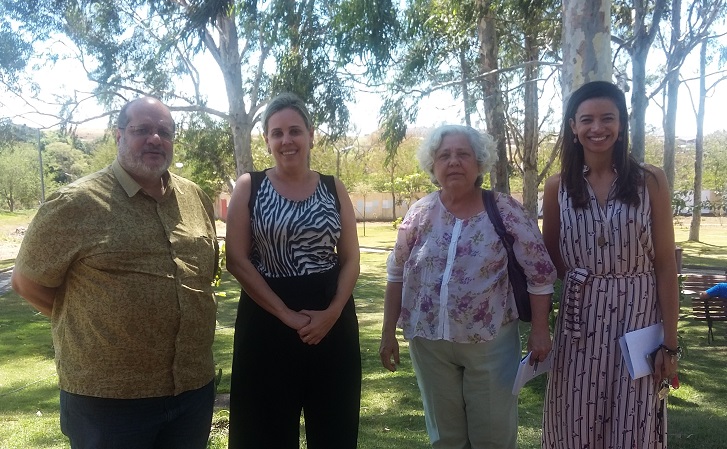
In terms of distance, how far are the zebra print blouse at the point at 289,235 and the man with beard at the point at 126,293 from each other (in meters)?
0.27

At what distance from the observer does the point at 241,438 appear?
2.61 meters

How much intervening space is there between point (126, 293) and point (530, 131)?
51.1 ft

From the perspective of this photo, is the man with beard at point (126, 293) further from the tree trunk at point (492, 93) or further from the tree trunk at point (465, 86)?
the tree trunk at point (465, 86)

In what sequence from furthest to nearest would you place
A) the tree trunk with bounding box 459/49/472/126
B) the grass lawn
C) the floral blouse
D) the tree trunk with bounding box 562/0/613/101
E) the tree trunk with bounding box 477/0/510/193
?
the tree trunk with bounding box 459/49/472/126
the tree trunk with bounding box 477/0/510/193
the tree trunk with bounding box 562/0/613/101
the grass lawn
the floral blouse

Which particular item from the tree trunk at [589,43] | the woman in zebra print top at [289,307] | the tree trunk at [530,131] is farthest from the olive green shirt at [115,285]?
the tree trunk at [530,131]

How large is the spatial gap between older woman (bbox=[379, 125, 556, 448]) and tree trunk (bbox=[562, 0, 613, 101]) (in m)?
2.51

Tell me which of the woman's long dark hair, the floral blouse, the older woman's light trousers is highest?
the woman's long dark hair

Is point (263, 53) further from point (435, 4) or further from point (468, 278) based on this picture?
point (468, 278)

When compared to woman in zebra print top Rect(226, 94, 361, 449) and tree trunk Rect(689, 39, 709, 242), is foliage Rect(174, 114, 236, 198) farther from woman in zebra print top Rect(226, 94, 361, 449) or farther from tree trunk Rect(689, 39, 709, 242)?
woman in zebra print top Rect(226, 94, 361, 449)

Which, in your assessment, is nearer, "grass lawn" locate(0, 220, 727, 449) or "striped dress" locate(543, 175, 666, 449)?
"striped dress" locate(543, 175, 666, 449)

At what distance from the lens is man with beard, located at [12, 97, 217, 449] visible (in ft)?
7.07

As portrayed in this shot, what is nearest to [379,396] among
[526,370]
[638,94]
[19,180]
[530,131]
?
[526,370]

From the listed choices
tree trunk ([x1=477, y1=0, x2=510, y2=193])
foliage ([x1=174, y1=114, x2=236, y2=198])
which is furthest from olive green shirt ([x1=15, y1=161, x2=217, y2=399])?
foliage ([x1=174, y1=114, x2=236, y2=198])

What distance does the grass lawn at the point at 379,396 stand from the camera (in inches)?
173
